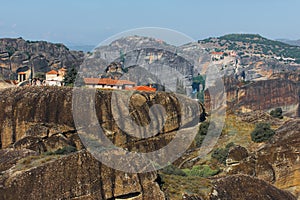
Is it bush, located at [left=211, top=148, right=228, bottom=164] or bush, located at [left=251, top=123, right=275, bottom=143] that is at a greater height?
bush, located at [left=251, top=123, right=275, bottom=143]

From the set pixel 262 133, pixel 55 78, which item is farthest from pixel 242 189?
pixel 55 78

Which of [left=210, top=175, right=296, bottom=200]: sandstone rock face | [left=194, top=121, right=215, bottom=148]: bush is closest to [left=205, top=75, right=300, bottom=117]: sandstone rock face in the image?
[left=194, top=121, right=215, bottom=148]: bush

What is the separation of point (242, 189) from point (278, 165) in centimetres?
917

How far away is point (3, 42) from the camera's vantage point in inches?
6831

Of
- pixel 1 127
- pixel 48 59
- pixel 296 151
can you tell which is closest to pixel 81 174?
pixel 296 151

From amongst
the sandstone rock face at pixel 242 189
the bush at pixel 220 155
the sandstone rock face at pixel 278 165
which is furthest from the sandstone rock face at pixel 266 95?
the sandstone rock face at pixel 242 189

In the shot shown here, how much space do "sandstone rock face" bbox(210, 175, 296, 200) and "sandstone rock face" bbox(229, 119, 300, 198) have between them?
6.62 metres

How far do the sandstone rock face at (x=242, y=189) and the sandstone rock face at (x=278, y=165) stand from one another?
261 inches

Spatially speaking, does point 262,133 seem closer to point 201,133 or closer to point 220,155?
point 220,155

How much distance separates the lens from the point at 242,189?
22.1 meters

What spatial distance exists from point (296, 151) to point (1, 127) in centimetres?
2698

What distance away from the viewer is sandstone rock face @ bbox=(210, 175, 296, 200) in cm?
2167

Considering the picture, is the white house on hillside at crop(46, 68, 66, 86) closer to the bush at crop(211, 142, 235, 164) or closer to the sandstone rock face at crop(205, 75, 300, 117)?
the bush at crop(211, 142, 235, 164)

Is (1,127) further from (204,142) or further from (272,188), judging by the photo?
(272,188)
